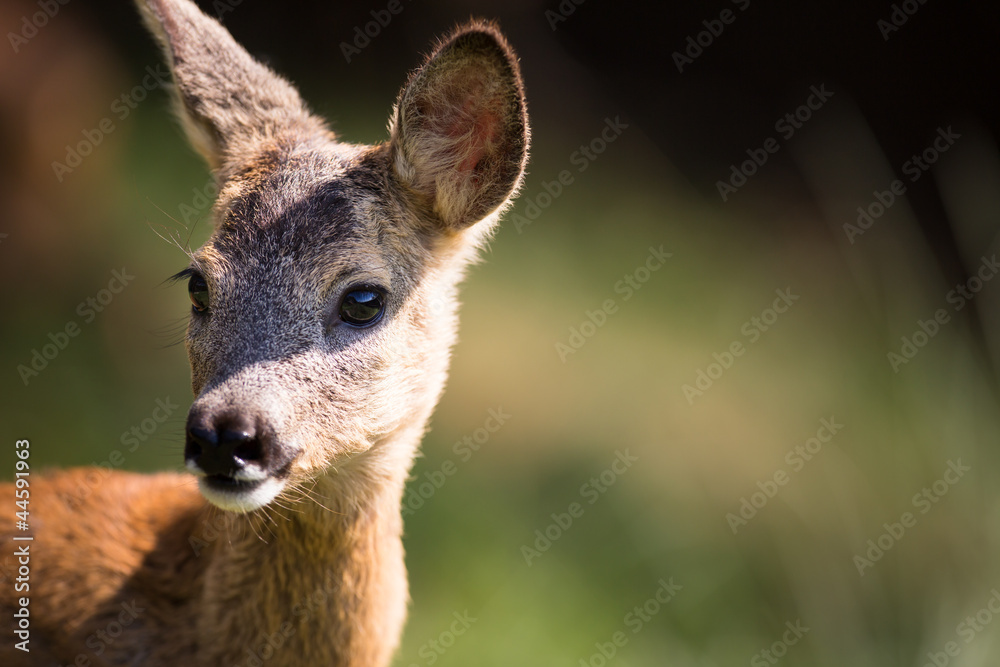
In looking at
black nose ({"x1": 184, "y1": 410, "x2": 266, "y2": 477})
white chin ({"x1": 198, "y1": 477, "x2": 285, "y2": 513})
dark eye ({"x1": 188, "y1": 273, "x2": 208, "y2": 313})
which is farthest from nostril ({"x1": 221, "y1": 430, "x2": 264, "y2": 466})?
dark eye ({"x1": 188, "y1": 273, "x2": 208, "y2": 313})

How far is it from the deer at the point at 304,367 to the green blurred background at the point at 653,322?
0.68 meters

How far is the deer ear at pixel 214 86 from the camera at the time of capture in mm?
4039

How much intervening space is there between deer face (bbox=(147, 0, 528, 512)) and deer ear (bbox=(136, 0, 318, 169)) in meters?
0.01

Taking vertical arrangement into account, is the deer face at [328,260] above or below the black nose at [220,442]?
above

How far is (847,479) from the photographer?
610 cm

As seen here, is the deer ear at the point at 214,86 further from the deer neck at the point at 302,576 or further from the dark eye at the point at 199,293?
the deer neck at the point at 302,576

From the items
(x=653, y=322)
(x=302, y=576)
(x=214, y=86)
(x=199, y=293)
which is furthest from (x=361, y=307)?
(x=653, y=322)

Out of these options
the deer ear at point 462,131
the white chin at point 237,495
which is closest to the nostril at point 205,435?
the white chin at point 237,495

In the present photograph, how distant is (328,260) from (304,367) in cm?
46

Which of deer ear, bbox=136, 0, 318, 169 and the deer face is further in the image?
deer ear, bbox=136, 0, 318, 169

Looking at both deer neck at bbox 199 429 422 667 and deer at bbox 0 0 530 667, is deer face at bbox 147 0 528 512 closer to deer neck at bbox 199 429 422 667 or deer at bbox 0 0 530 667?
deer at bbox 0 0 530 667

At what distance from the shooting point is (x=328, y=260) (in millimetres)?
3391

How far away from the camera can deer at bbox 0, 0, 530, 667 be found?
3326 mm

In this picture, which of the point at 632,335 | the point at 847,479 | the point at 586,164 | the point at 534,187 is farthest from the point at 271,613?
the point at 586,164
